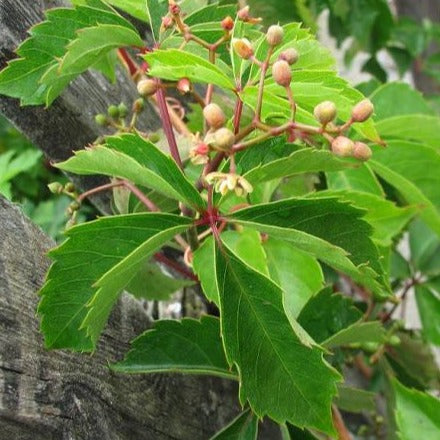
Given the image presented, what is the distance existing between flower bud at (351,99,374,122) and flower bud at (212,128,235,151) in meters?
0.11

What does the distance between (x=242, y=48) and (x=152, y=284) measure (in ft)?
1.17

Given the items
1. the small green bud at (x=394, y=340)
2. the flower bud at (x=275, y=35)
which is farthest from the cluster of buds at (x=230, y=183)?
the small green bud at (x=394, y=340)

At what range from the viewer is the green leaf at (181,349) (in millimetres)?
797

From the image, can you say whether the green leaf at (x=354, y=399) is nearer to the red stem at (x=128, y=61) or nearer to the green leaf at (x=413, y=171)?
the green leaf at (x=413, y=171)

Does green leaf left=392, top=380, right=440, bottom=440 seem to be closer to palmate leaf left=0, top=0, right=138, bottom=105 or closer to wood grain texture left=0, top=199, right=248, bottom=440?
wood grain texture left=0, top=199, right=248, bottom=440

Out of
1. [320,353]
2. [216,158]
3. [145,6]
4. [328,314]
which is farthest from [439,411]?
[145,6]

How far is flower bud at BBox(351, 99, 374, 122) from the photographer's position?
64 centimetres

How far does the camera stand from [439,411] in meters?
0.88

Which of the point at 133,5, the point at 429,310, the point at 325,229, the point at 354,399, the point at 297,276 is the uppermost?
the point at 133,5

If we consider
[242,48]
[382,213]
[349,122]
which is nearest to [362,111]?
[349,122]

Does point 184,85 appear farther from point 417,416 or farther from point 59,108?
point 417,416

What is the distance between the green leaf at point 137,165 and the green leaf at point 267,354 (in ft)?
0.24

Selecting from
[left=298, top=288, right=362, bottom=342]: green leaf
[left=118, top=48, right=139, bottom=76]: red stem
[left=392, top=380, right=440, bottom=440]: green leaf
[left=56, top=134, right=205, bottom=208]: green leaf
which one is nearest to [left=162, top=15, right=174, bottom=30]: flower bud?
[left=56, top=134, right=205, bottom=208]: green leaf

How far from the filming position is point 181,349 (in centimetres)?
83
